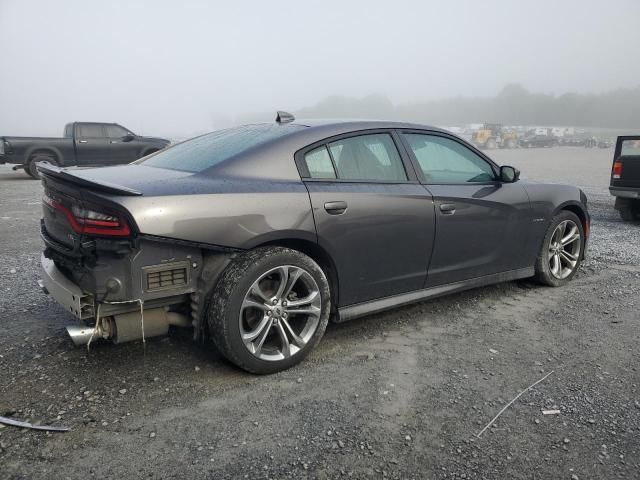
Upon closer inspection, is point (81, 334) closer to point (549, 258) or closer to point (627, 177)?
point (549, 258)

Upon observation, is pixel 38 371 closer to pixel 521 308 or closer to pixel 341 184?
pixel 341 184

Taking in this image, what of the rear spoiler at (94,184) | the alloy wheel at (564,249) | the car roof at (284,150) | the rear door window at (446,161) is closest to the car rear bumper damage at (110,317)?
the rear spoiler at (94,184)

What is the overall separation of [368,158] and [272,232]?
98 cm

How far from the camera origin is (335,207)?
3119mm

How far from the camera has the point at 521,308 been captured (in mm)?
4195

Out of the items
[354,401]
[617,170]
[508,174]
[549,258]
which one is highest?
[508,174]

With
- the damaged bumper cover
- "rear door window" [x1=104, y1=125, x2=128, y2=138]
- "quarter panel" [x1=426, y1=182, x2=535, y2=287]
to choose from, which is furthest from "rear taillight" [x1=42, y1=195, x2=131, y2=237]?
"rear door window" [x1=104, y1=125, x2=128, y2=138]

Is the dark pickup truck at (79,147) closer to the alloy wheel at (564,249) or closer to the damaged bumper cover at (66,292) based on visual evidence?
the damaged bumper cover at (66,292)

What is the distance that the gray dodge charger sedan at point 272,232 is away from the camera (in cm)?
259

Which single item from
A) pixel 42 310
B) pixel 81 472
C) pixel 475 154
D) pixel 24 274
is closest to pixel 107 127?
pixel 24 274

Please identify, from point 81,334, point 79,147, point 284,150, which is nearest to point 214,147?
point 284,150

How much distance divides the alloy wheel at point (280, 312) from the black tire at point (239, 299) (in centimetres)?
3

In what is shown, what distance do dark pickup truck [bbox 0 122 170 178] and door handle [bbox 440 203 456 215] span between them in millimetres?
11522

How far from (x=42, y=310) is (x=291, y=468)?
2.68 m
